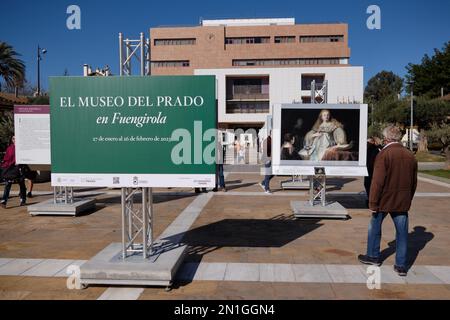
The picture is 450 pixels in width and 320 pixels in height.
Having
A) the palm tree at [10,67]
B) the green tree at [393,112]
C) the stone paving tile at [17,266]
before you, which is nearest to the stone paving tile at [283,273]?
the stone paving tile at [17,266]

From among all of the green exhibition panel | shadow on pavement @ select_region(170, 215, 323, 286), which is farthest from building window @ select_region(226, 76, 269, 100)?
the green exhibition panel

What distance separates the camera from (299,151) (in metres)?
8.84

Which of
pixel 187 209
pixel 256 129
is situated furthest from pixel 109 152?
pixel 256 129

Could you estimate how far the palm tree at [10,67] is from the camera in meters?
22.8

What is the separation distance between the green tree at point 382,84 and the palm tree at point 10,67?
3408 inches

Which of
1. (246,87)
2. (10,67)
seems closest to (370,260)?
(10,67)

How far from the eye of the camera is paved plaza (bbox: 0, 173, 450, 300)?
4508mm

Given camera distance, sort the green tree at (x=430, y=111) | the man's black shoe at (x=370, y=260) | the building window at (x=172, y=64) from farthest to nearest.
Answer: the building window at (x=172, y=64) → the green tree at (x=430, y=111) → the man's black shoe at (x=370, y=260)

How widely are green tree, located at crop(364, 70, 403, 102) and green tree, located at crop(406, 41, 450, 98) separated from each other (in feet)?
134

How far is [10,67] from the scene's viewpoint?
23.1 m

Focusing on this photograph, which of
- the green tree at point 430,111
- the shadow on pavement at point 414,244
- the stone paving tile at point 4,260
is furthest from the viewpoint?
the green tree at point 430,111

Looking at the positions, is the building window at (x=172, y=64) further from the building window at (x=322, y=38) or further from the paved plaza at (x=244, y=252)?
the paved plaza at (x=244, y=252)

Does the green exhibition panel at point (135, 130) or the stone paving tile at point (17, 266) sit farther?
the stone paving tile at point (17, 266)

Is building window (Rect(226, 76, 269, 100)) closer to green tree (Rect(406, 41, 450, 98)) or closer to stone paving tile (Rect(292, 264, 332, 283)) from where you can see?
green tree (Rect(406, 41, 450, 98))
